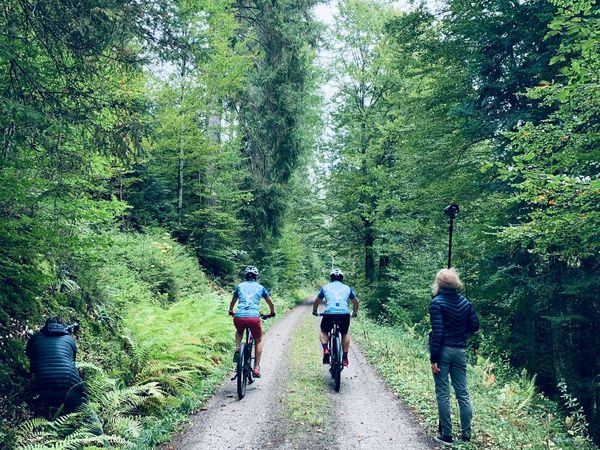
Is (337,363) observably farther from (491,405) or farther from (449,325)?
(449,325)

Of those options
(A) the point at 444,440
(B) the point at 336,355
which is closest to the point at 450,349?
(A) the point at 444,440

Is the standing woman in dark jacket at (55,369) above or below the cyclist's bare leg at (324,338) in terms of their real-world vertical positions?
above

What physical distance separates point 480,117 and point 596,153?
12.2 ft

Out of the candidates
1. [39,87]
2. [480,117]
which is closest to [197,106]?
[480,117]

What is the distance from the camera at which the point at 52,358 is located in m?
4.93

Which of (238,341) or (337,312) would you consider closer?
(238,341)

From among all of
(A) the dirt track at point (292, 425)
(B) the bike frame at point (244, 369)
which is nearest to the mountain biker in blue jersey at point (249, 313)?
(B) the bike frame at point (244, 369)

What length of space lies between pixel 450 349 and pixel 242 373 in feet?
12.0

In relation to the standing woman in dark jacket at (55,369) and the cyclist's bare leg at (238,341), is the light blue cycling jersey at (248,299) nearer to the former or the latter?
the cyclist's bare leg at (238,341)

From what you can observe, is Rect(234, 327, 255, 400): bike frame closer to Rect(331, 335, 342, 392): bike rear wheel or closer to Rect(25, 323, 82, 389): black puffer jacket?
Rect(331, 335, 342, 392): bike rear wheel

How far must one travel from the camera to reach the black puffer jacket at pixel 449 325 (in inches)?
218

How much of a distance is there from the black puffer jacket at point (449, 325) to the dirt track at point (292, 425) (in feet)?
4.16

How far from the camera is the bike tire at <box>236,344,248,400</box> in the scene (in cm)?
726

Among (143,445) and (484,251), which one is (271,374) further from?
(484,251)
